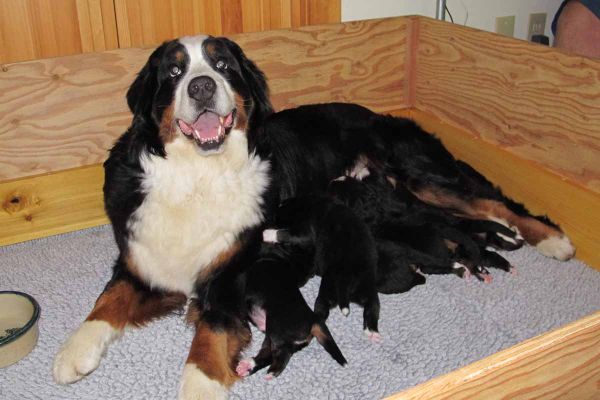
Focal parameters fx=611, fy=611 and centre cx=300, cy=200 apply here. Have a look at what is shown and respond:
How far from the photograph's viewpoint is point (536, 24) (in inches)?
160

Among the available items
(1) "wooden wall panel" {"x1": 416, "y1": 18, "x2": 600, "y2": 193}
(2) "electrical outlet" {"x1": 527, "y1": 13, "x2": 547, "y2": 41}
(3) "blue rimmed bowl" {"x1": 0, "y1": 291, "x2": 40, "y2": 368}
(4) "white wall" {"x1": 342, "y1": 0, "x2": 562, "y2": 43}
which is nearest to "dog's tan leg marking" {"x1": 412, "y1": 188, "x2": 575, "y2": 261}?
(1) "wooden wall panel" {"x1": 416, "y1": 18, "x2": 600, "y2": 193}

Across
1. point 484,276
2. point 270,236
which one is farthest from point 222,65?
point 484,276

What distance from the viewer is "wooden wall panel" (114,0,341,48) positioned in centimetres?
292

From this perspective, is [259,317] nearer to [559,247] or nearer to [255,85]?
[255,85]

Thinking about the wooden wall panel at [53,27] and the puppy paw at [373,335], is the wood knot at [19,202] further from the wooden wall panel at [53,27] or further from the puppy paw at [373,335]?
the puppy paw at [373,335]

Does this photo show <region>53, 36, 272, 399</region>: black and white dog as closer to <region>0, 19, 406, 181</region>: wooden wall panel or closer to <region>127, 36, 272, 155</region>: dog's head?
<region>127, 36, 272, 155</region>: dog's head

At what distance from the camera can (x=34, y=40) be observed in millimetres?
2846

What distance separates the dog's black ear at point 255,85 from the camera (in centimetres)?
213

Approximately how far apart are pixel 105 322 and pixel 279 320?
59 cm

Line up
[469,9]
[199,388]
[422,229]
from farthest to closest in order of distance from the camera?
[469,9] < [422,229] < [199,388]

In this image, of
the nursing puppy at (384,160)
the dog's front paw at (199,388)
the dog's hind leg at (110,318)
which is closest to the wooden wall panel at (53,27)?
the nursing puppy at (384,160)

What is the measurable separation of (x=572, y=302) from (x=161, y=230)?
1.47 meters

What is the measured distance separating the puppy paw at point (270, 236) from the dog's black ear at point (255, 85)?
0.40m

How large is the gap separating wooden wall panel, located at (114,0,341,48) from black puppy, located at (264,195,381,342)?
3.99ft
